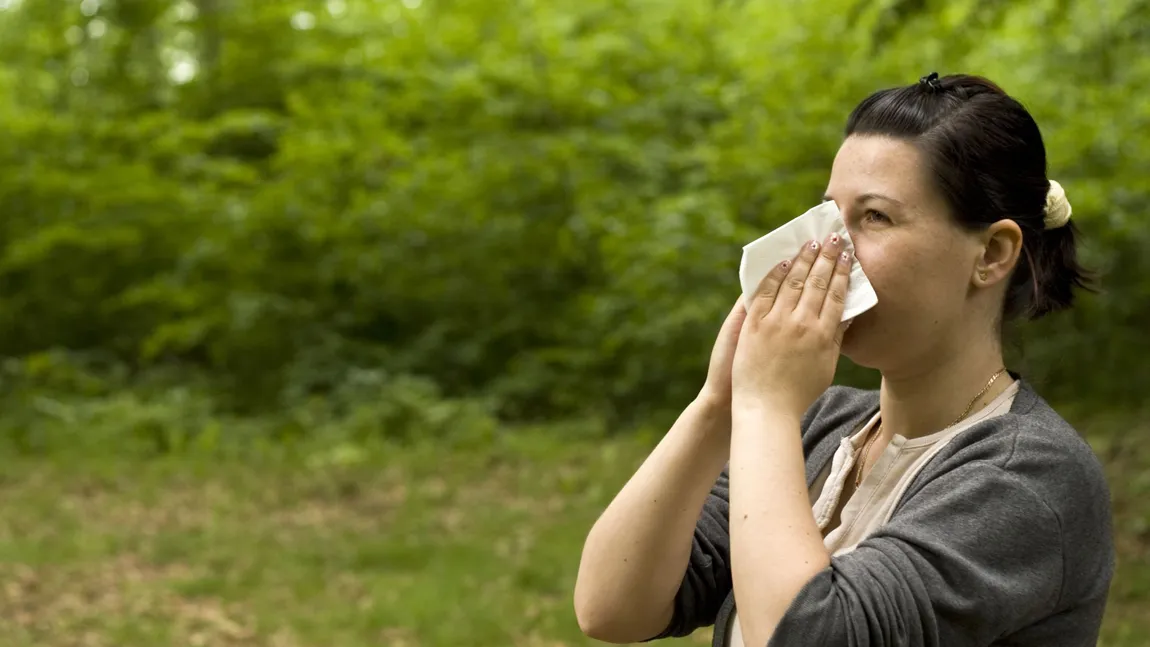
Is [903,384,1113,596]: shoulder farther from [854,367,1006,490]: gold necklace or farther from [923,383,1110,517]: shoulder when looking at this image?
[854,367,1006,490]: gold necklace

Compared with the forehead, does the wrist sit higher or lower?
lower

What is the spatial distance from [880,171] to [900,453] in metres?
0.38

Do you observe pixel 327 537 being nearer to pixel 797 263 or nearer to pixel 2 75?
pixel 797 263

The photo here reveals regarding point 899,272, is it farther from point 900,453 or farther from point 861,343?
point 900,453

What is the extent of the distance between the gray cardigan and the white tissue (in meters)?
0.23

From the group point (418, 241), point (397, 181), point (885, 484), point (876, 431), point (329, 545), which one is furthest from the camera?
point (418, 241)

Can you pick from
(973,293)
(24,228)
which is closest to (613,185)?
(24,228)

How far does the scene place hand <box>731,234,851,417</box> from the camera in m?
1.50

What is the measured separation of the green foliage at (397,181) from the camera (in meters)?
8.23

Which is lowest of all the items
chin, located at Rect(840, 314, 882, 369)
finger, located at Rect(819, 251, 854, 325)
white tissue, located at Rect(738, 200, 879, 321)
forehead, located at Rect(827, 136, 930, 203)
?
chin, located at Rect(840, 314, 882, 369)

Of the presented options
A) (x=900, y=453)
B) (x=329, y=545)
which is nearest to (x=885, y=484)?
(x=900, y=453)

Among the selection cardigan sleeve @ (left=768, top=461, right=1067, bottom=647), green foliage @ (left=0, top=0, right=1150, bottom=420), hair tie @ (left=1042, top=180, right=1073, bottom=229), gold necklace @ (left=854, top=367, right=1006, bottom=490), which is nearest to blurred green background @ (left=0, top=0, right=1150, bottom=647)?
green foliage @ (left=0, top=0, right=1150, bottom=420)

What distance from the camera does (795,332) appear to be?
1509 millimetres

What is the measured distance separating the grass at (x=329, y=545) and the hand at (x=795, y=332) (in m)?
3.11
